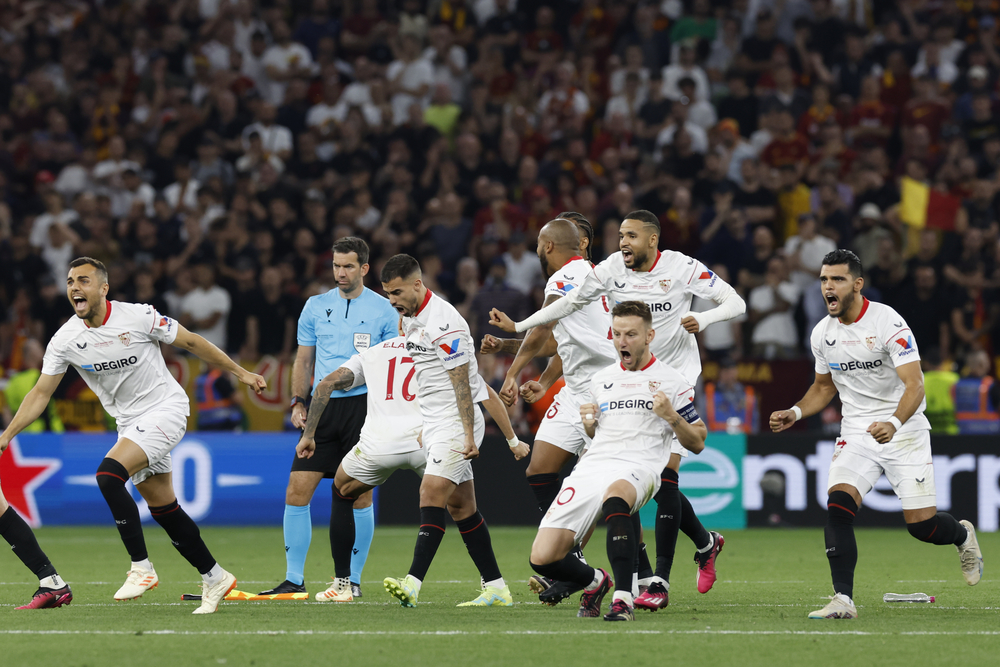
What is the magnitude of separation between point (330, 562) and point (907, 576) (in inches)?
206

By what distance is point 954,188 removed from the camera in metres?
17.8

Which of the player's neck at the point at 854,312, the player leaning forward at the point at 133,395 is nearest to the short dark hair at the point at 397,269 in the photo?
the player leaning forward at the point at 133,395

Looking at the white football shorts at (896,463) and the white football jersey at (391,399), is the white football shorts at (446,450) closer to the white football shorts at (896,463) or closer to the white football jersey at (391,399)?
the white football jersey at (391,399)

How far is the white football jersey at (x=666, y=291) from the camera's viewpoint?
29.1 ft

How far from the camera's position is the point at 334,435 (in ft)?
32.1

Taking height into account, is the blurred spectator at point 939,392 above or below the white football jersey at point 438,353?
below

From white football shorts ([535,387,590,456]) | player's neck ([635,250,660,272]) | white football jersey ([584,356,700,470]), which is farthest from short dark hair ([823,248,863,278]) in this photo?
white football shorts ([535,387,590,456])

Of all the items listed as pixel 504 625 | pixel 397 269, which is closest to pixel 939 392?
pixel 397 269

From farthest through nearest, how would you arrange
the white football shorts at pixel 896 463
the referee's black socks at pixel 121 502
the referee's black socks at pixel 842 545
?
the referee's black socks at pixel 121 502, the white football shorts at pixel 896 463, the referee's black socks at pixel 842 545

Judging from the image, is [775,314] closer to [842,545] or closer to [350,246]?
[350,246]

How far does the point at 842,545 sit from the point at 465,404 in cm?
254

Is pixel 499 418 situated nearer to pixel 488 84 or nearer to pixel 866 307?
pixel 866 307

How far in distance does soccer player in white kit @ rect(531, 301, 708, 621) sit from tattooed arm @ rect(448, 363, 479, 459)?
78cm

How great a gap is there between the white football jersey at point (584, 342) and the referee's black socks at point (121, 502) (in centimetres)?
316
